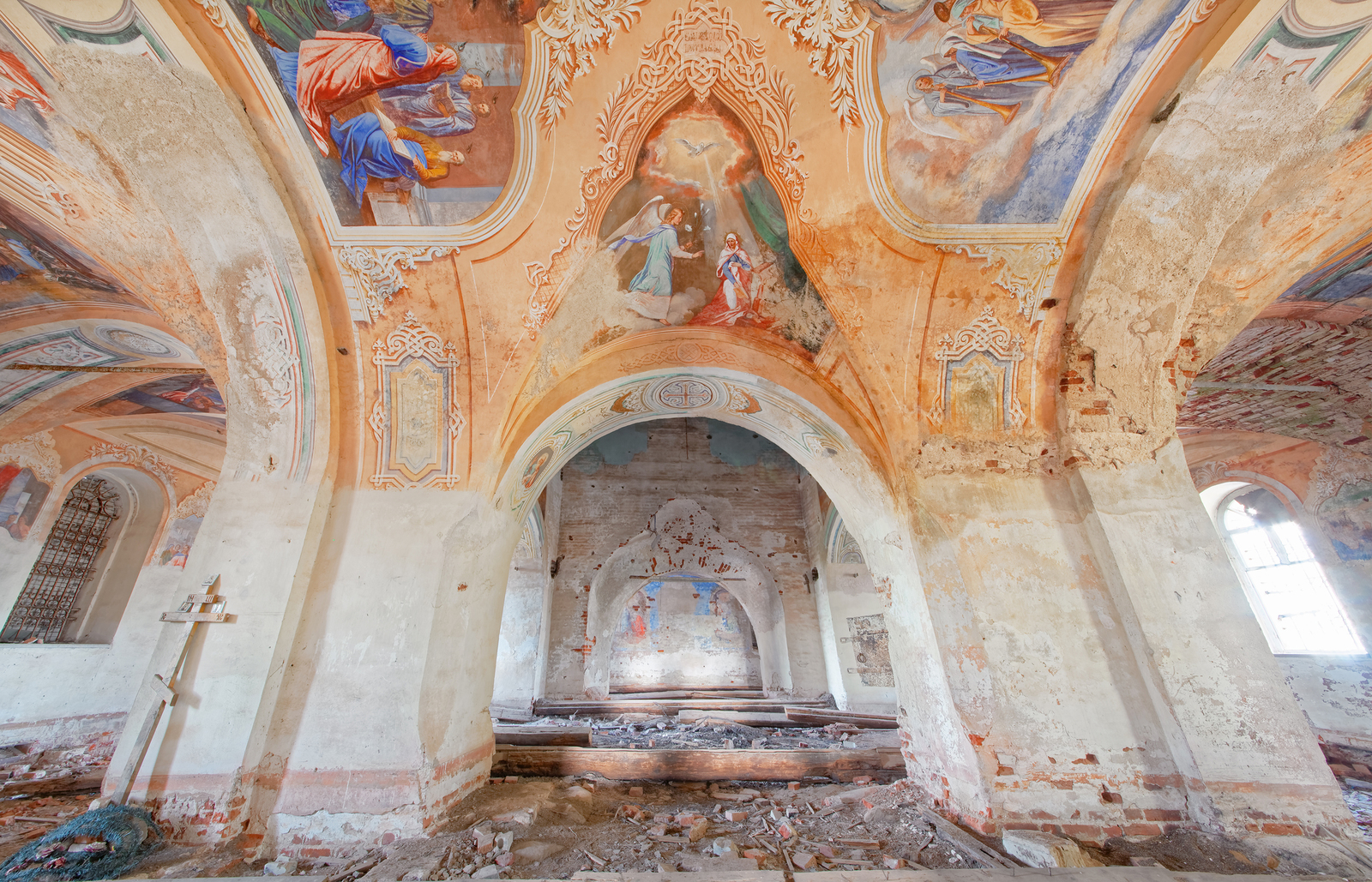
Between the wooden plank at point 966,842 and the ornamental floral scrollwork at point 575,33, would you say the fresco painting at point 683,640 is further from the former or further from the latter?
the ornamental floral scrollwork at point 575,33

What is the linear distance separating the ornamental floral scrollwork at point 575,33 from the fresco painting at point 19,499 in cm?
928

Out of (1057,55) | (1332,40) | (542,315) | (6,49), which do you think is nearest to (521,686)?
(542,315)

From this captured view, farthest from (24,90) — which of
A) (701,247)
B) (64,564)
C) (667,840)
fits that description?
(64,564)

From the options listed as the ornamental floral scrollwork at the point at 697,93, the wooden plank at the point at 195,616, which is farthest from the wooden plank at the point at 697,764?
the ornamental floral scrollwork at the point at 697,93

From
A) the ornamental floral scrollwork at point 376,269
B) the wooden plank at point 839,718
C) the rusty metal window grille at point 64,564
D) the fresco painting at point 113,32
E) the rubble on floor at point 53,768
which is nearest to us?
the fresco painting at point 113,32

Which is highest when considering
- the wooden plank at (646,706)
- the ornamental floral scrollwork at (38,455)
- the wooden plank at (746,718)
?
the ornamental floral scrollwork at (38,455)

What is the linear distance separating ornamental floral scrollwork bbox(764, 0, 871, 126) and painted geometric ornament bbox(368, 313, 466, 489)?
3809mm

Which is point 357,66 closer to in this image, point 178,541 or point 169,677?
point 169,677

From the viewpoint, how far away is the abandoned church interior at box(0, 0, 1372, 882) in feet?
11.4

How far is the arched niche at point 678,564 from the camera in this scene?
39.9 ft

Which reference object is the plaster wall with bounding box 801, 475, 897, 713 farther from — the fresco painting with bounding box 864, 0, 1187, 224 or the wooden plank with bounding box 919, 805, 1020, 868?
the fresco painting with bounding box 864, 0, 1187, 224

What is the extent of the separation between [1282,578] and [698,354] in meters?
10.7

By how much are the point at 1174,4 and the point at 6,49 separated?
7431mm

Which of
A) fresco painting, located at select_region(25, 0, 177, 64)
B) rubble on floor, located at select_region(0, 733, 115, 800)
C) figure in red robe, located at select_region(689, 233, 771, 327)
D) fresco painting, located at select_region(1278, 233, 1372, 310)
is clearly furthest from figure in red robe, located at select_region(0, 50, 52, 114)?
fresco painting, located at select_region(1278, 233, 1372, 310)
